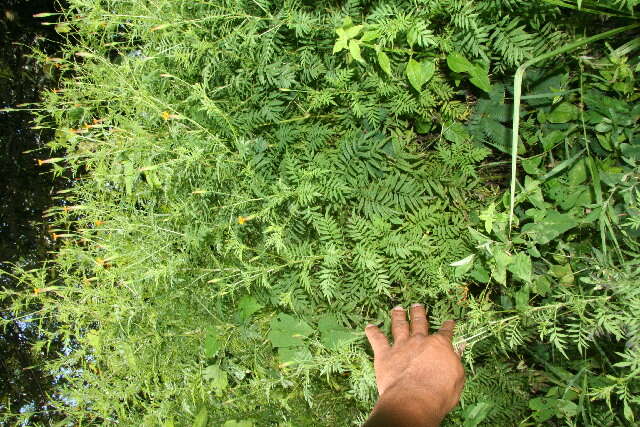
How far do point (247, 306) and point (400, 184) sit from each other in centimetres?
98

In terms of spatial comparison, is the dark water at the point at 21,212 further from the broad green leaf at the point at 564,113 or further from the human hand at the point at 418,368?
the broad green leaf at the point at 564,113

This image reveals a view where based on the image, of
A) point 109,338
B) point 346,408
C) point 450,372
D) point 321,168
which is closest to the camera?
point 450,372

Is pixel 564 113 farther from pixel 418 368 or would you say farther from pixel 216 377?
pixel 216 377

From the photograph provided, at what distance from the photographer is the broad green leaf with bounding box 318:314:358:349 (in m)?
2.01

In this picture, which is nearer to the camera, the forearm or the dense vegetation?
the forearm

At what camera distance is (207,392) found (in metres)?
2.30

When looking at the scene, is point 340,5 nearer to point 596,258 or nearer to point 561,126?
point 561,126

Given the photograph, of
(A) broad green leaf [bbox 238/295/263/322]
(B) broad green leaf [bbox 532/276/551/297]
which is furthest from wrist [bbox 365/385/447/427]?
(A) broad green leaf [bbox 238/295/263/322]

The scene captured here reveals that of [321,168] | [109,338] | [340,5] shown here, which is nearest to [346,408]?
[321,168]

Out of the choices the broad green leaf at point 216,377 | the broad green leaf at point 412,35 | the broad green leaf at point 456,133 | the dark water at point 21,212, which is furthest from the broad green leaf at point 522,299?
the dark water at point 21,212

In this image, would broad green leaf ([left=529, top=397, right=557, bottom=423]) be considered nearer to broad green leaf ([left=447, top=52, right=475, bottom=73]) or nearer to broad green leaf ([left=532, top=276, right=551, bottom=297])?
broad green leaf ([left=532, top=276, right=551, bottom=297])

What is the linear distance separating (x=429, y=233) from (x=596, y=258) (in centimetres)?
64

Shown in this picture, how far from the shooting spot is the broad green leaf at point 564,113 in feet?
5.74

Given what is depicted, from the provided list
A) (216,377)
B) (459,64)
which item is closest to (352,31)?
(459,64)
